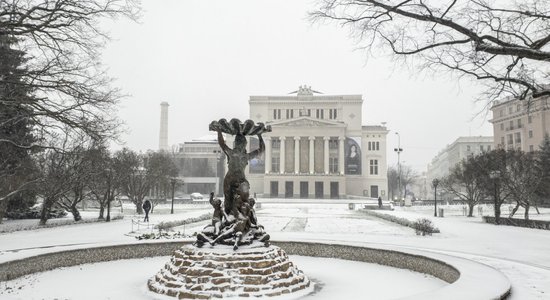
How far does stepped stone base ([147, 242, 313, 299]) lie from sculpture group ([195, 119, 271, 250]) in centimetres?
31

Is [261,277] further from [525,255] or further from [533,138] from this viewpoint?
[533,138]

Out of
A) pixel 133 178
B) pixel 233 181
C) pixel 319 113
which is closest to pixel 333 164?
pixel 319 113

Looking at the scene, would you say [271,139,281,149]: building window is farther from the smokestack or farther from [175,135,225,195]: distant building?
the smokestack

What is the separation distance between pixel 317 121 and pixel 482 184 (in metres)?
47.7


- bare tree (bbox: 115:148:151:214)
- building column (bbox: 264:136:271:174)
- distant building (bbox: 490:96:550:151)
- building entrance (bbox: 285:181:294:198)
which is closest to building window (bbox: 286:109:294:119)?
building column (bbox: 264:136:271:174)

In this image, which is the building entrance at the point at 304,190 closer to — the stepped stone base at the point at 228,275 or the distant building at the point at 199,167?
the distant building at the point at 199,167

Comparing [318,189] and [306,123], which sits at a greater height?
[306,123]

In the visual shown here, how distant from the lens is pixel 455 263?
1048 centimetres

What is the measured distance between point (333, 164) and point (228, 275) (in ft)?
256

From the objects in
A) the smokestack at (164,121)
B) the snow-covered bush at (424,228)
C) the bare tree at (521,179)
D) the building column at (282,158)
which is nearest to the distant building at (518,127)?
the bare tree at (521,179)

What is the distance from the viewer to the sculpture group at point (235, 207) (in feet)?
32.5

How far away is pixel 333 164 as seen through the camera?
282 feet

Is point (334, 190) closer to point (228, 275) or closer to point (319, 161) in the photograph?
point (319, 161)

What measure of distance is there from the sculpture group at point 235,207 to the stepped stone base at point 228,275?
312 mm
